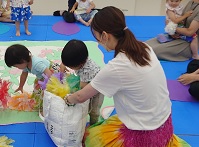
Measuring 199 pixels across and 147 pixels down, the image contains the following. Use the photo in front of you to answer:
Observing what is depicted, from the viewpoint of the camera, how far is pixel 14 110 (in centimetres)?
206

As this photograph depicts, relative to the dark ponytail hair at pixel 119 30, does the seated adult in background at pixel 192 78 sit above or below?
below

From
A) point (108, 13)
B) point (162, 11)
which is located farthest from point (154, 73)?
point (162, 11)

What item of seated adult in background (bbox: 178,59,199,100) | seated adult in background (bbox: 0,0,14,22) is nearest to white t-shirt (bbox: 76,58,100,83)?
seated adult in background (bbox: 178,59,199,100)

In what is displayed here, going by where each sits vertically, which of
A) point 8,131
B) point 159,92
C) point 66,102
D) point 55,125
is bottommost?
point 8,131

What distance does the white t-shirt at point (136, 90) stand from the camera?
4.24ft

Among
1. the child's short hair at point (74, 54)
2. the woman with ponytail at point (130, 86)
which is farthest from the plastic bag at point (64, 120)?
the child's short hair at point (74, 54)

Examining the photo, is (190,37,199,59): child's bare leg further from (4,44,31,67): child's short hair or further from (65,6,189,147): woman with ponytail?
(4,44,31,67): child's short hair

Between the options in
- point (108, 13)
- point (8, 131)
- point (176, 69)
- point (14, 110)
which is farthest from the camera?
point (176, 69)

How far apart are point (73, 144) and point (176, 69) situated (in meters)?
1.43

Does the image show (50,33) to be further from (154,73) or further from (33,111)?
(154,73)

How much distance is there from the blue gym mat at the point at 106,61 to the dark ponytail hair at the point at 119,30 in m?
0.87

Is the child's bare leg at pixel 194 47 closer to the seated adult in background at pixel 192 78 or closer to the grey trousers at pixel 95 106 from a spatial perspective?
the seated adult in background at pixel 192 78

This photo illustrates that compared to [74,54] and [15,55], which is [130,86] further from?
[15,55]

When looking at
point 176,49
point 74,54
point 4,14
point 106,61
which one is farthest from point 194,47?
point 4,14
